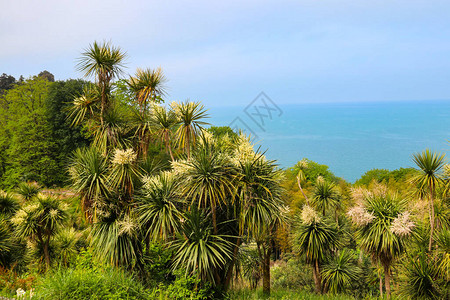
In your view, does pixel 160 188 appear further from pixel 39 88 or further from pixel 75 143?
pixel 39 88

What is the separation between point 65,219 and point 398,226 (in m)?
11.5

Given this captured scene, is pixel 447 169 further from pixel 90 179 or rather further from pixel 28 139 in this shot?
pixel 28 139

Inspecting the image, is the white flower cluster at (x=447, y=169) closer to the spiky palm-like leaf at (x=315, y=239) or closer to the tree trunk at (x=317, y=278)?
the spiky palm-like leaf at (x=315, y=239)

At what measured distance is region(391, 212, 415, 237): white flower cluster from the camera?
9391 mm

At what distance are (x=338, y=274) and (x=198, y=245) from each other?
26.9ft

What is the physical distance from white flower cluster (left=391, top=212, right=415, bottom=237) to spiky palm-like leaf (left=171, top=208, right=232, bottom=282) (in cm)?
520

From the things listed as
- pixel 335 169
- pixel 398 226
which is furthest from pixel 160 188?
pixel 335 169

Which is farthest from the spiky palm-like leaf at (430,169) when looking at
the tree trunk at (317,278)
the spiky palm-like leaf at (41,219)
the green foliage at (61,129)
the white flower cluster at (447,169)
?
the green foliage at (61,129)

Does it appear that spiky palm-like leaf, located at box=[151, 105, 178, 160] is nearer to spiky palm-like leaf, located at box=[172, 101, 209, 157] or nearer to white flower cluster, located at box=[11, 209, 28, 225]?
spiky palm-like leaf, located at box=[172, 101, 209, 157]

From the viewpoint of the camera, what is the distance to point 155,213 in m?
8.36

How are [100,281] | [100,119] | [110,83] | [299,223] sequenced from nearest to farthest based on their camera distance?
[100,281] → [100,119] → [110,83] → [299,223]

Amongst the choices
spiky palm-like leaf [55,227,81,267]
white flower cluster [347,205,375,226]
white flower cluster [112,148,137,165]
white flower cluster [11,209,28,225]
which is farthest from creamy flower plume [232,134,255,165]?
spiky palm-like leaf [55,227,81,267]

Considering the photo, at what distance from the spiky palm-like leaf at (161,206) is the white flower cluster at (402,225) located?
650 cm

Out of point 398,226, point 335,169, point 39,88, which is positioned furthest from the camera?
point 335,169
